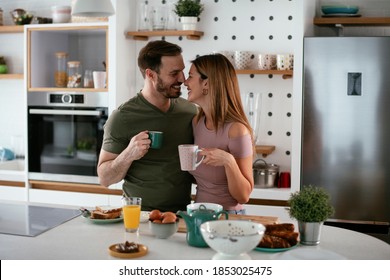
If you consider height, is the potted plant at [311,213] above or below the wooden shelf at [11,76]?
below

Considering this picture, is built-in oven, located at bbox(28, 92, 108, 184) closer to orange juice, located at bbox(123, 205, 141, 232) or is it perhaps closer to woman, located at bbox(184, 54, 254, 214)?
woman, located at bbox(184, 54, 254, 214)

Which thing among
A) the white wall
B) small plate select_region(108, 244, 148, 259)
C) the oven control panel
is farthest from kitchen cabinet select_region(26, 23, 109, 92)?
small plate select_region(108, 244, 148, 259)

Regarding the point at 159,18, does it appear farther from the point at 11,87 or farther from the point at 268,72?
the point at 11,87

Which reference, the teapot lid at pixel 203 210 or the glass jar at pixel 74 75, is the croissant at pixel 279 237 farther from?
the glass jar at pixel 74 75

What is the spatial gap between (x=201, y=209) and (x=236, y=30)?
2593 millimetres

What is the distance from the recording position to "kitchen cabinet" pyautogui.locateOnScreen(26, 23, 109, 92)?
4.79m

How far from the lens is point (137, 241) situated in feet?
7.52

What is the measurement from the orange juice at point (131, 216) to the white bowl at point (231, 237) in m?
0.40

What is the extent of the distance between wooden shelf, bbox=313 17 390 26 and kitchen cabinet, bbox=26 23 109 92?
1.56 metres

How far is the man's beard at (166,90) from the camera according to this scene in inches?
117

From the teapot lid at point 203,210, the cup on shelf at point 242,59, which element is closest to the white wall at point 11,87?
the cup on shelf at point 242,59

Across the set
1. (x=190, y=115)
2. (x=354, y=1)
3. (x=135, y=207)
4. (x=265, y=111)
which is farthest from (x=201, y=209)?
(x=354, y=1)

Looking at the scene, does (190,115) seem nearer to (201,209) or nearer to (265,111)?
(201,209)

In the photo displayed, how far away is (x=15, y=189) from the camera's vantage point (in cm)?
495
